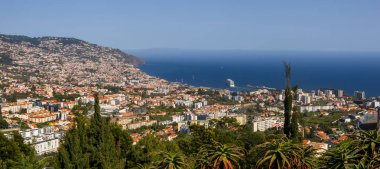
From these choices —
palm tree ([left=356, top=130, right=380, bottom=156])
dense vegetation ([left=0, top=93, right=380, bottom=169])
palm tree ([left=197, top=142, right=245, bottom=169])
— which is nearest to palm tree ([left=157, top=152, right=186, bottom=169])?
dense vegetation ([left=0, top=93, right=380, bottom=169])

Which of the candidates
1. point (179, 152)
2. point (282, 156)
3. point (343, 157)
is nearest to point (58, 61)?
point (179, 152)

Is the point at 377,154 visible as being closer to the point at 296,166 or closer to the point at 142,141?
the point at 296,166

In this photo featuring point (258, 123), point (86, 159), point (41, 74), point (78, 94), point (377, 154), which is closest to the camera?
point (377, 154)

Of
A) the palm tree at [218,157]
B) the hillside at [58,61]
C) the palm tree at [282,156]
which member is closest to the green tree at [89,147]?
the palm tree at [218,157]

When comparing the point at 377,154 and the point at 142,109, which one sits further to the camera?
the point at 142,109

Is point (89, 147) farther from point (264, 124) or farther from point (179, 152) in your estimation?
point (264, 124)

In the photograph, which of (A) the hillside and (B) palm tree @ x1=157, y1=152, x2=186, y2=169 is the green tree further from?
(A) the hillside

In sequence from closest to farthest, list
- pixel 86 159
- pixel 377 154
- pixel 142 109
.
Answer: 1. pixel 377 154
2. pixel 86 159
3. pixel 142 109

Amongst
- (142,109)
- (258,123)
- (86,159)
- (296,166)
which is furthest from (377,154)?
(142,109)
